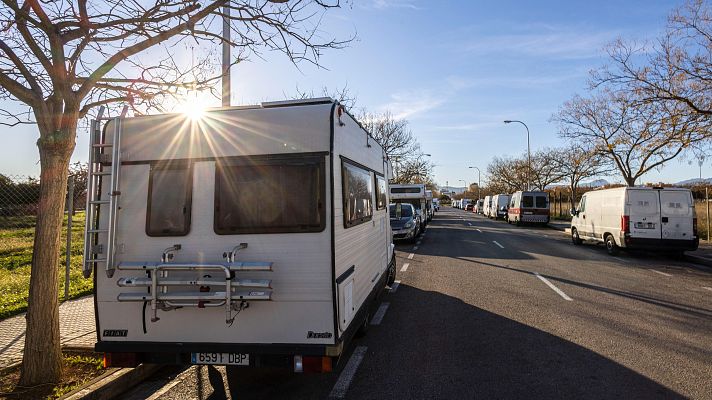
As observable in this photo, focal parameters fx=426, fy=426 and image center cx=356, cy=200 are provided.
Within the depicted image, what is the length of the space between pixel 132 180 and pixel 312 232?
1.88 m

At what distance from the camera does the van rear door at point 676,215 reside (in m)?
13.2

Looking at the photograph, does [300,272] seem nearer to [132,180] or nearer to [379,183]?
[132,180]

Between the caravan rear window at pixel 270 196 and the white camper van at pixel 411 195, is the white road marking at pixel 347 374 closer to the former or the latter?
the caravan rear window at pixel 270 196

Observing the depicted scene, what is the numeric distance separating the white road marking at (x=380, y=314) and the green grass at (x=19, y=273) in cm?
430

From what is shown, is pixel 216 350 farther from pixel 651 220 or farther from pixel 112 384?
pixel 651 220

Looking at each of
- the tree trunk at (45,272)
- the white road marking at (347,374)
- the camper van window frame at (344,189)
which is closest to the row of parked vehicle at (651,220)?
the camper van window frame at (344,189)

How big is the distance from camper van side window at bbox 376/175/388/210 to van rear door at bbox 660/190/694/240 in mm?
10256

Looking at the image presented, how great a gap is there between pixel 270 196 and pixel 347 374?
219 centimetres

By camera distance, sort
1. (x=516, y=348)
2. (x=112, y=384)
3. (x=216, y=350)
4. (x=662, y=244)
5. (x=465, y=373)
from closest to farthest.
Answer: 1. (x=216, y=350)
2. (x=112, y=384)
3. (x=465, y=373)
4. (x=516, y=348)
5. (x=662, y=244)

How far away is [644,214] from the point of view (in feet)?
44.3

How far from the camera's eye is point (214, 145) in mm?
4113

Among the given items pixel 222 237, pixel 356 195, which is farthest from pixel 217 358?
pixel 356 195

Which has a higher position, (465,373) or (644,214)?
(644,214)

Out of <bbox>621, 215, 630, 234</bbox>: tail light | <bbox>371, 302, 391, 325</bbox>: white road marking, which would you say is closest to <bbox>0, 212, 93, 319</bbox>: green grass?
<bbox>371, 302, 391, 325</bbox>: white road marking
